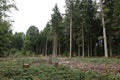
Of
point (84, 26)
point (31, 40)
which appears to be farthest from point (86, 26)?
point (31, 40)

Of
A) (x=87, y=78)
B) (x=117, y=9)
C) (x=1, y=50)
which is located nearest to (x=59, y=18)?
(x=1, y=50)

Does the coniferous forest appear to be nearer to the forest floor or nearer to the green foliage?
the forest floor

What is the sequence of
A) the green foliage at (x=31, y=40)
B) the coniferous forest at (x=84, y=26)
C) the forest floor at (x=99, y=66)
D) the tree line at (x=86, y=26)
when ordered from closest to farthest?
the forest floor at (x=99, y=66) → the coniferous forest at (x=84, y=26) → the tree line at (x=86, y=26) → the green foliage at (x=31, y=40)

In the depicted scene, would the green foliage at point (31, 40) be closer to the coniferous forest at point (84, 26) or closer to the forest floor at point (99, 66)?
the coniferous forest at point (84, 26)

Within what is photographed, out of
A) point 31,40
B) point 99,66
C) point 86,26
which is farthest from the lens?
point 31,40

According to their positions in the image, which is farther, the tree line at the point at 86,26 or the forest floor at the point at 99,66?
the tree line at the point at 86,26

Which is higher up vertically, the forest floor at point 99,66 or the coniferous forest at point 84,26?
the coniferous forest at point 84,26

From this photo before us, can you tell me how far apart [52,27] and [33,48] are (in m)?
23.7

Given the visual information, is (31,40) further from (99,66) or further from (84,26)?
(99,66)

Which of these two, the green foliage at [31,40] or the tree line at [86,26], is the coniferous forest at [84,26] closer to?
the tree line at [86,26]

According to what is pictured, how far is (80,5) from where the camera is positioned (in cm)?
4253

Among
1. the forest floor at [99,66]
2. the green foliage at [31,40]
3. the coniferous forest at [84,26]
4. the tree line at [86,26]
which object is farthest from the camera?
the green foliage at [31,40]

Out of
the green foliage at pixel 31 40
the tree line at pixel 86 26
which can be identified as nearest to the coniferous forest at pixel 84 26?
the tree line at pixel 86 26

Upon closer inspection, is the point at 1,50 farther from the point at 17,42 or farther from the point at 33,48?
the point at 17,42
